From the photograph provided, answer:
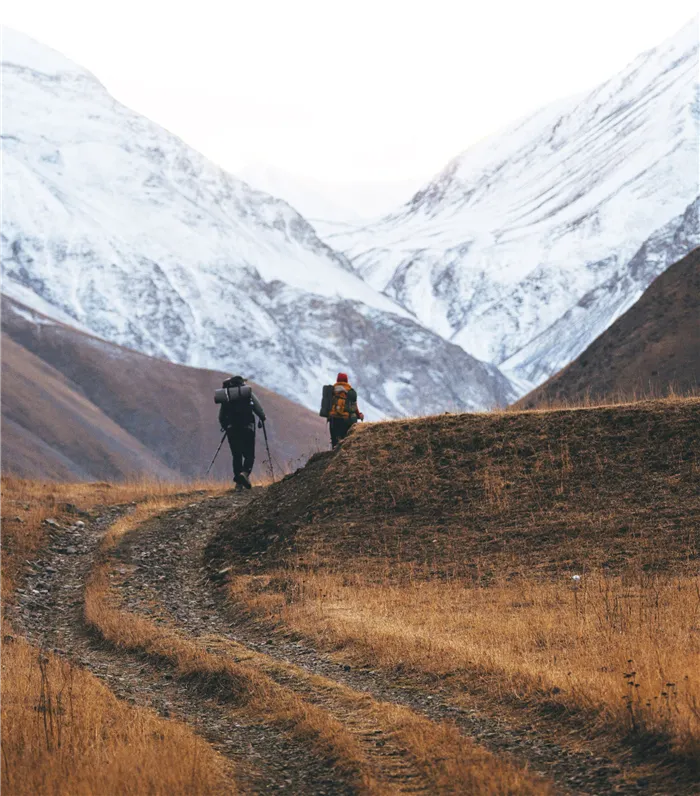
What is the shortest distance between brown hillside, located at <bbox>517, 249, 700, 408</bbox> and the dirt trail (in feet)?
86.1

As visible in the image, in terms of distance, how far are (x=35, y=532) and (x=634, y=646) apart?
12.1m

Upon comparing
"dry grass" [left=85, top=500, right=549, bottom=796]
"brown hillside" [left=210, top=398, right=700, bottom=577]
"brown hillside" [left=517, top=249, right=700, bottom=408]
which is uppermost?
"brown hillside" [left=517, top=249, right=700, bottom=408]

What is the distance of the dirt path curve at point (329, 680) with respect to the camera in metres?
8.00

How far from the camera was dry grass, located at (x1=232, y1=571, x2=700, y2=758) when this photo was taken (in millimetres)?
8844

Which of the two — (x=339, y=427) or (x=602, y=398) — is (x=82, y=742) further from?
(x=602, y=398)

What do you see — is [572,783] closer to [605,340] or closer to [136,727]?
[136,727]

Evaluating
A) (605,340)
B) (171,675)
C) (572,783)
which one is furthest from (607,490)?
(605,340)

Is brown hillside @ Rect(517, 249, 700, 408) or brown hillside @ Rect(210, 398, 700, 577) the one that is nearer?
brown hillside @ Rect(210, 398, 700, 577)

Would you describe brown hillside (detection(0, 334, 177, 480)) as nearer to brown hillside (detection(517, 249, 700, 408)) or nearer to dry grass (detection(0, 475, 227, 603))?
brown hillside (detection(517, 249, 700, 408))

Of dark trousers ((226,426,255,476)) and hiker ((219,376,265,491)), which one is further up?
hiker ((219,376,265,491))

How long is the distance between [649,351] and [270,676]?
1390 inches

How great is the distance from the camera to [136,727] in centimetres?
896

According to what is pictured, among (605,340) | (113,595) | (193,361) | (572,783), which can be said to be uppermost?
(193,361)

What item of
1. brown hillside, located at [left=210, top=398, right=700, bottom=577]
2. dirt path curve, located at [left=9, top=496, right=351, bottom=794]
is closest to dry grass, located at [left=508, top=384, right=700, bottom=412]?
brown hillside, located at [left=210, top=398, right=700, bottom=577]
